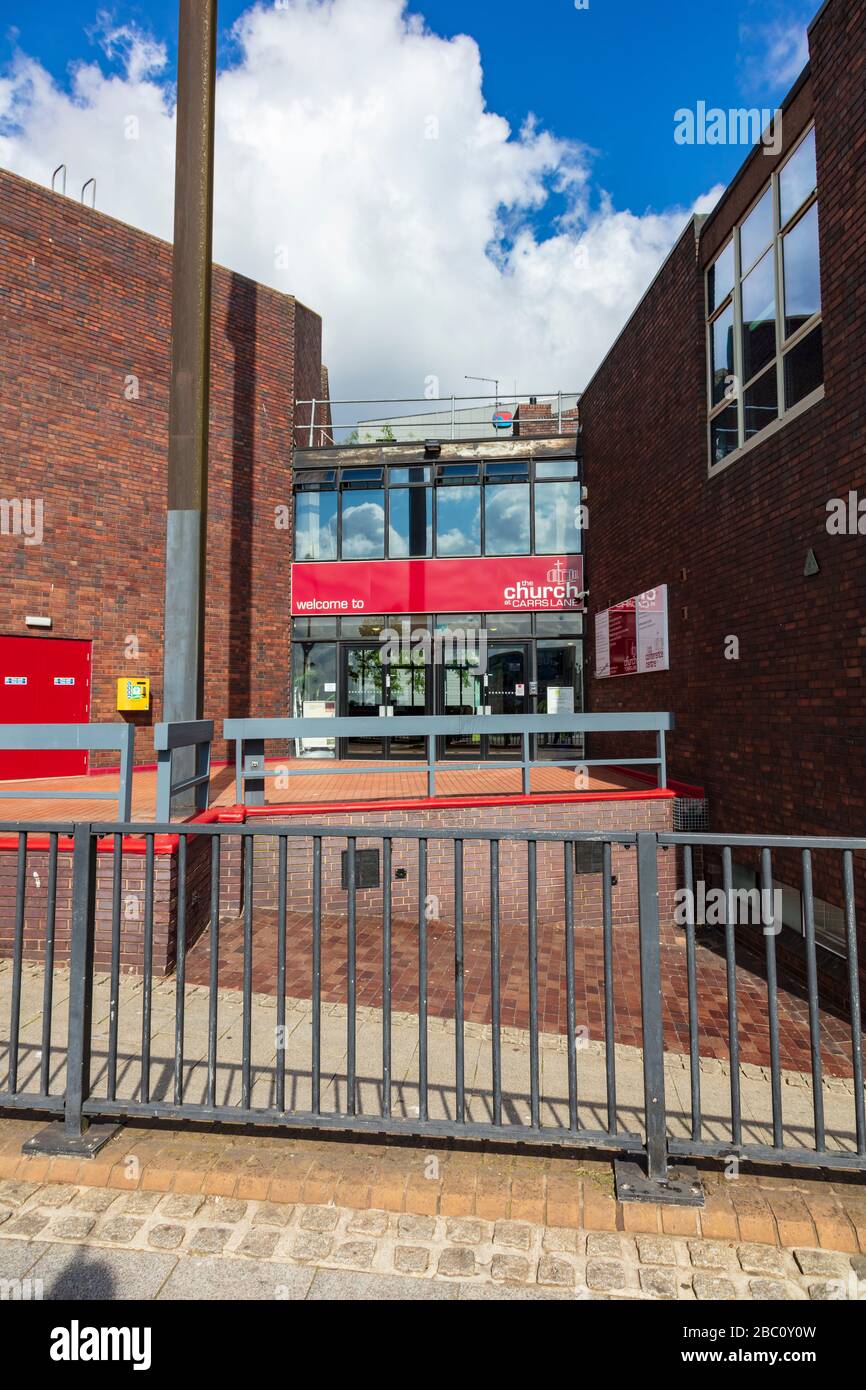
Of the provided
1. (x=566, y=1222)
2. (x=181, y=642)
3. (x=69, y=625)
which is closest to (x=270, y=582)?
(x=69, y=625)

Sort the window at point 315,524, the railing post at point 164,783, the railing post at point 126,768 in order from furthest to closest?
1. the window at point 315,524
2. the railing post at point 164,783
3. the railing post at point 126,768

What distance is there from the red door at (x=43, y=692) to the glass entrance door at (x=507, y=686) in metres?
7.37

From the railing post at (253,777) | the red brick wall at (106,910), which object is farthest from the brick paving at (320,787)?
the red brick wall at (106,910)

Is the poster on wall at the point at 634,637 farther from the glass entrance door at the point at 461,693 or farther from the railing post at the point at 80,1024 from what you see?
the railing post at the point at 80,1024

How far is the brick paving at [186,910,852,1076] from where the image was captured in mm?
4621

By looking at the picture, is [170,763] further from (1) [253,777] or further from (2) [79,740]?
(1) [253,777]

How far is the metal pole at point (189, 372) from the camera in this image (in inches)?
302

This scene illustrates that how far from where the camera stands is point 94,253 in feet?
36.3

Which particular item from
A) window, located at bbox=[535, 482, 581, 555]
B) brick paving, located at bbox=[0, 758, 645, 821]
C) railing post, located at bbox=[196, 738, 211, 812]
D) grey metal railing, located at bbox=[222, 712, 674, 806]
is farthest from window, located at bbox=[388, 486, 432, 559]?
railing post, located at bbox=[196, 738, 211, 812]

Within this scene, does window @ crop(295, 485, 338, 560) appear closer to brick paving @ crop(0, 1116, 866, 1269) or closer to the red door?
the red door

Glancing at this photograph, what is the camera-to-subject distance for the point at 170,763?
5.30 meters

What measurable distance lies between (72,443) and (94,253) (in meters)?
3.33

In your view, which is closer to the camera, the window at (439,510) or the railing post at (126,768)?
the railing post at (126,768)
